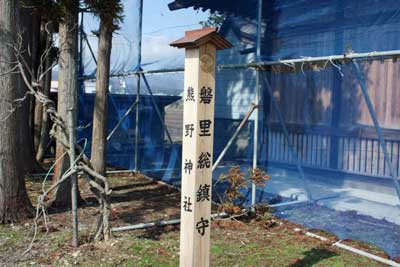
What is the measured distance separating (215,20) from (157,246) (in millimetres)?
3804

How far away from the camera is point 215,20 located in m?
7.03

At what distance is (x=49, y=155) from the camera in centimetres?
1149

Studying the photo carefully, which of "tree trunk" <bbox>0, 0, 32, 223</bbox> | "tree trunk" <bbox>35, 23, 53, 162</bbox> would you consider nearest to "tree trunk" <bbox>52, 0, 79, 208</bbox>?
"tree trunk" <bbox>0, 0, 32, 223</bbox>

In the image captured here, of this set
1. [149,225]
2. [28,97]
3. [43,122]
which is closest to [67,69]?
[28,97]

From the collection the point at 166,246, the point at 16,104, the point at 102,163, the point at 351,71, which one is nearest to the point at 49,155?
the point at 102,163

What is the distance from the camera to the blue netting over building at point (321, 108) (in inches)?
176

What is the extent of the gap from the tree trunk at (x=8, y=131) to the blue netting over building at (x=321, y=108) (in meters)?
2.71

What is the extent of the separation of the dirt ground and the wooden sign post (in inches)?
40.7

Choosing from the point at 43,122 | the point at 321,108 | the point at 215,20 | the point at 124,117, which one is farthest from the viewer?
the point at 43,122

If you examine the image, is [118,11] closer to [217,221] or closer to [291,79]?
[291,79]

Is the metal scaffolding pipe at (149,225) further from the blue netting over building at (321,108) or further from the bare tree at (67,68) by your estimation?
the bare tree at (67,68)

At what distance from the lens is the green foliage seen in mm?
6902

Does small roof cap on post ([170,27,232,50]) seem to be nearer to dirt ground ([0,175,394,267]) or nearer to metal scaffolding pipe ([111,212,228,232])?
dirt ground ([0,175,394,267])

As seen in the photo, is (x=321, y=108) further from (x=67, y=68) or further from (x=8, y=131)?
(x=8, y=131)
